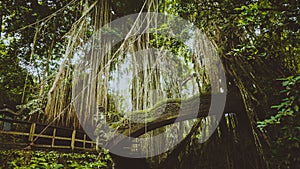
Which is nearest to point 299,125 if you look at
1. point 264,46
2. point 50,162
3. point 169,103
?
point 264,46

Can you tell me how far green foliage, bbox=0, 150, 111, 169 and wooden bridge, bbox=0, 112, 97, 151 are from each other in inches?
3.9

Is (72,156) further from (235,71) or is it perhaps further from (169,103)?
(235,71)

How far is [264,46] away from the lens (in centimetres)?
170

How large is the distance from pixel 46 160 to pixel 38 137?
67cm

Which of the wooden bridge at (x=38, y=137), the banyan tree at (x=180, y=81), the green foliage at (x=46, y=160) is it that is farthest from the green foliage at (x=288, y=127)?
the wooden bridge at (x=38, y=137)

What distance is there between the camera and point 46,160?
11.3ft

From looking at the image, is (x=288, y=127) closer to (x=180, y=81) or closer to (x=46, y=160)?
(x=180, y=81)

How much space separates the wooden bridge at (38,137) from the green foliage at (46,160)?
99mm

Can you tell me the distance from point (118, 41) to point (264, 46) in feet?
7.97

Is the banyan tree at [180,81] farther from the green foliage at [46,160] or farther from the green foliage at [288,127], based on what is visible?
the green foliage at [46,160]

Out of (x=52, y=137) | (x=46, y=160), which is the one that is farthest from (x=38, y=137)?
(x=46, y=160)

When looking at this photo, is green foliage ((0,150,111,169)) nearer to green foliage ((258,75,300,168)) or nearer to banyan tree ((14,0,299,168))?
banyan tree ((14,0,299,168))

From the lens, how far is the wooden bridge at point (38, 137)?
3.30 m

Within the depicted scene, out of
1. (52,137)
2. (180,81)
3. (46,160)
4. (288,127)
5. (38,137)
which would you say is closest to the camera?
(288,127)
